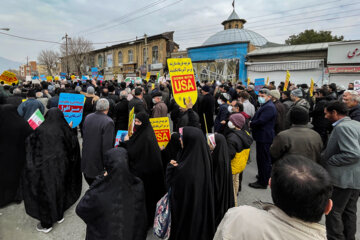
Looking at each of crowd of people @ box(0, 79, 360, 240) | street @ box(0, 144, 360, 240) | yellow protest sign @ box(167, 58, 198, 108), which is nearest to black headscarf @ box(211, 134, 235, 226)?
crowd of people @ box(0, 79, 360, 240)

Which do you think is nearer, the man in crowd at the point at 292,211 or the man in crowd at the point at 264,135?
the man in crowd at the point at 292,211

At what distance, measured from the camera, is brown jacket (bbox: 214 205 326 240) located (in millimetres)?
981

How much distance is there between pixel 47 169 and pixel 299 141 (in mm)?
3814

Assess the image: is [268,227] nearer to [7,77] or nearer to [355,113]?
[355,113]

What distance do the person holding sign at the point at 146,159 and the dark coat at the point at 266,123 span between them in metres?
2.43

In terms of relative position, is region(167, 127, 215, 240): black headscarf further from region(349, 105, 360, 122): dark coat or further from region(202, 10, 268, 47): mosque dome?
region(202, 10, 268, 47): mosque dome

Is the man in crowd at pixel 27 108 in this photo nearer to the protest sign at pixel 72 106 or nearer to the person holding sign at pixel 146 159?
the protest sign at pixel 72 106

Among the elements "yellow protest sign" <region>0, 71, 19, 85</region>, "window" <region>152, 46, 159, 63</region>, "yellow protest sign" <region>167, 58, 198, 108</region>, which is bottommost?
"yellow protest sign" <region>167, 58, 198, 108</region>

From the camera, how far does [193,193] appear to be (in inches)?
93.4

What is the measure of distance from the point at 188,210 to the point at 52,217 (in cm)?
228

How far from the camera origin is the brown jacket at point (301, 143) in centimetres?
290

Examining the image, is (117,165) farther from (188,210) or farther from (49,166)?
(49,166)

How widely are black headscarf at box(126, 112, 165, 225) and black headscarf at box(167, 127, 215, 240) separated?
0.60 m

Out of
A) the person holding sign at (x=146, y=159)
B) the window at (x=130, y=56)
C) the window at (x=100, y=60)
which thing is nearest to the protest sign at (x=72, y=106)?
the person holding sign at (x=146, y=159)
